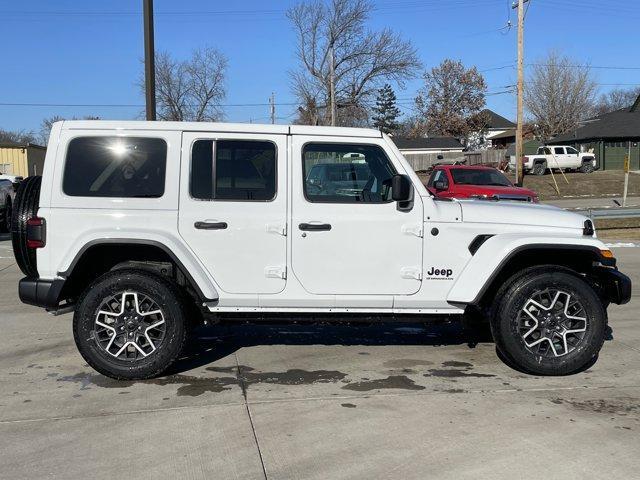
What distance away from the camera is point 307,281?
5.08m

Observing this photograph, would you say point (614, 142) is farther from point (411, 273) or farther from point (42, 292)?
point (42, 292)

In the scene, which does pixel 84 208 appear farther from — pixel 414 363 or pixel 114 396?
pixel 414 363

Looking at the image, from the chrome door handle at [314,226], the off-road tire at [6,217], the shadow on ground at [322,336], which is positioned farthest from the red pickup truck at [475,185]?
the off-road tire at [6,217]

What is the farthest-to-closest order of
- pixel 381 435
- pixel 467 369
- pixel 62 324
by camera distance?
pixel 62 324, pixel 467 369, pixel 381 435

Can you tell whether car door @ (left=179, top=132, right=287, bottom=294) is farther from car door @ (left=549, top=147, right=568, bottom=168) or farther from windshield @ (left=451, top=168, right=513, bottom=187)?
car door @ (left=549, top=147, right=568, bottom=168)

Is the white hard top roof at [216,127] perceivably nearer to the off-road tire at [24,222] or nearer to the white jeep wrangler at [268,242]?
the white jeep wrangler at [268,242]

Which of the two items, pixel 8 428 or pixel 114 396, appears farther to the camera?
pixel 114 396

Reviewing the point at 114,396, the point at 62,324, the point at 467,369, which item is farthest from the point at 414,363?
the point at 62,324

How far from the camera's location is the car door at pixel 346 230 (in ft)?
16.5

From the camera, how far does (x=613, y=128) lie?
49.1 m

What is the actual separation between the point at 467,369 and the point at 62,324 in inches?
176

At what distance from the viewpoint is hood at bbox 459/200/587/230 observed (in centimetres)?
511

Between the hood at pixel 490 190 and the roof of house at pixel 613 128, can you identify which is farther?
the roof of house at pixel 613 128

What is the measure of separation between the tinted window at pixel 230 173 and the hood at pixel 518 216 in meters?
1.63
